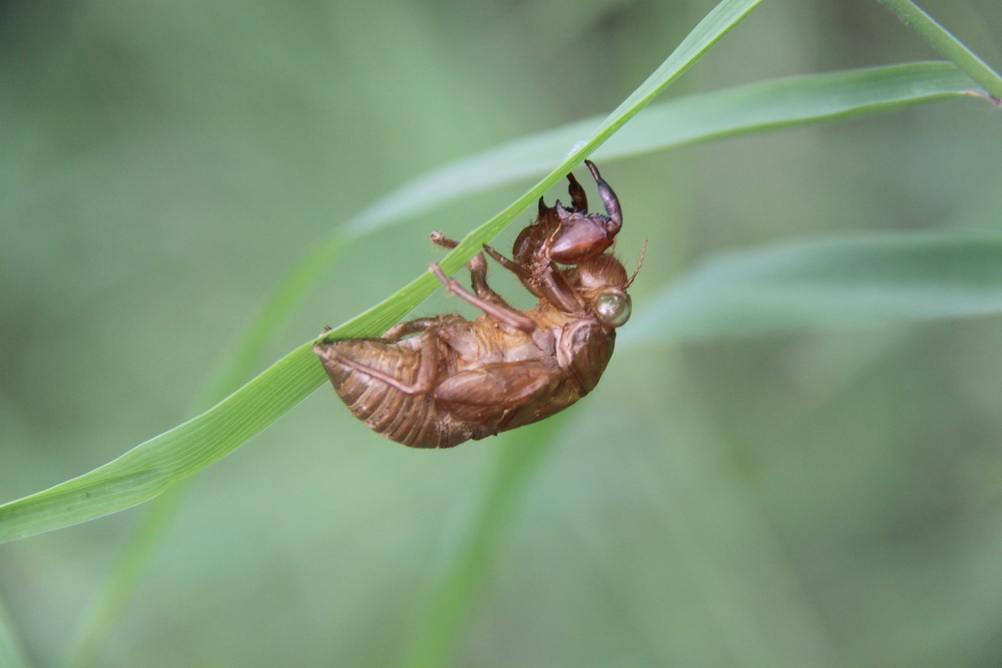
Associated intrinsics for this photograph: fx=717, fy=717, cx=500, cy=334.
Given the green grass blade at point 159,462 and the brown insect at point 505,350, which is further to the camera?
the brown insect at point 505,350

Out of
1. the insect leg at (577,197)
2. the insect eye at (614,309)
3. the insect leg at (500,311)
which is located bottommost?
the insect eye at (614,309)

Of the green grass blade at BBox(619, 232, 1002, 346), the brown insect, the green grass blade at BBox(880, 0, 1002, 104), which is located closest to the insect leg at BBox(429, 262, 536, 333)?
the brown insect

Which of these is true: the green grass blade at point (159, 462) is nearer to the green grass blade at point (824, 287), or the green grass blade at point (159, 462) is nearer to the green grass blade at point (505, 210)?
the green grass blade at point (505, 210)

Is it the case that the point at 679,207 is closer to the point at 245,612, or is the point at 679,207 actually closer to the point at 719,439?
the point at 719,439

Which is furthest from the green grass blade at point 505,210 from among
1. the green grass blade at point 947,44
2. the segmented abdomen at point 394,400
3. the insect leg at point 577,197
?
the insect leg at point 577,197

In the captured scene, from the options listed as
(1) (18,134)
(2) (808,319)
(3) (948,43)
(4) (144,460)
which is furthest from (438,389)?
(1) (18,134)

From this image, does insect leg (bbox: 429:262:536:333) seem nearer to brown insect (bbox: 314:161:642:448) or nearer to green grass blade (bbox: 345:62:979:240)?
brown insect (bbox: 314:161:642:448)

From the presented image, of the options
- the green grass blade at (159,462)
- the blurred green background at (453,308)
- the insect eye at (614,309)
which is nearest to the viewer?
the green grass blade at (159,462)
